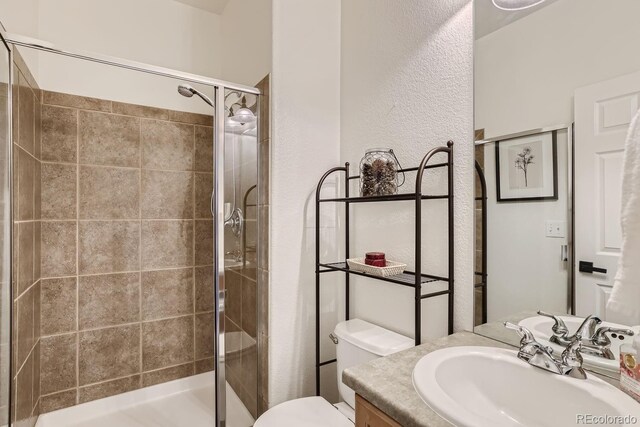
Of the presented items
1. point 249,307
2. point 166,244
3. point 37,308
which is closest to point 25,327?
point 37,308

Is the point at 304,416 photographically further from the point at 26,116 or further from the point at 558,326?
the point at 26,116

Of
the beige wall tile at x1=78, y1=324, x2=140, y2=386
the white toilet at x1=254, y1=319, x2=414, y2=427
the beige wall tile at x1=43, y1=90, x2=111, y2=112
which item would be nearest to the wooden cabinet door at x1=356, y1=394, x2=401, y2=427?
the white toilet at x1=254, y1=319, x2=414, y2=427

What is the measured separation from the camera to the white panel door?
765mm

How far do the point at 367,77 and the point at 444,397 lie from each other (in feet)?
4.36

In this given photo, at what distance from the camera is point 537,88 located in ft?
3.03

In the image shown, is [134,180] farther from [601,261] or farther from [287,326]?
[601,261]

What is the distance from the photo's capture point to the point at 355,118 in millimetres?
1591

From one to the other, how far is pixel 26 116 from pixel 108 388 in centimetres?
156

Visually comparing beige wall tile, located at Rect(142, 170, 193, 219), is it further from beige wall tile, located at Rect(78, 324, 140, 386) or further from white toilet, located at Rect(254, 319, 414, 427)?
white toilet, located at Rect(254, 319, 414, 427)

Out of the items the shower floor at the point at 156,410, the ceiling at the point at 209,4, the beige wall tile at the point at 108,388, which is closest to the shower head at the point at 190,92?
the ceiling at the point at 209,4

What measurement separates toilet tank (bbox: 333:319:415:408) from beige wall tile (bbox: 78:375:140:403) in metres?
1.44

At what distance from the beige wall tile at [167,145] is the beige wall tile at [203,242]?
1.28 feet

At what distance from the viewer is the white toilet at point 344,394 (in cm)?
117

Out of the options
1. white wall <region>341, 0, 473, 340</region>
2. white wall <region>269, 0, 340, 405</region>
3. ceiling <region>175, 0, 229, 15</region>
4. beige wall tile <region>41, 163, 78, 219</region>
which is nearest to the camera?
white wall <region>341, 0, 473, 340</region>
